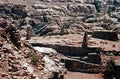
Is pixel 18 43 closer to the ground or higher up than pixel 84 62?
higher up

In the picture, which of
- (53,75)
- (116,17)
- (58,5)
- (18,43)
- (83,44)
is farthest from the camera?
(58,5)

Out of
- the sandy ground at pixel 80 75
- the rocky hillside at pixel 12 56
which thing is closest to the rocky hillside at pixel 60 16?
the sandy ground at pixel 80 75

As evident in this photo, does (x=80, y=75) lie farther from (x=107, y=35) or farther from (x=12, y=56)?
(x=12, y=56)

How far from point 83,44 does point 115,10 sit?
54781 mm

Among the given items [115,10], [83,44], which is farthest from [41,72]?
[115,10]

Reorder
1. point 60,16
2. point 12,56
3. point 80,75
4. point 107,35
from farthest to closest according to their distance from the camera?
1. point 60,16
2. point 107,35
3. point 80,75
4. point 12,56

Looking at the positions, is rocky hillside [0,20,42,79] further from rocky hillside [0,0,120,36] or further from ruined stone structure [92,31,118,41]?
rocky hillside [0,0,120,36]

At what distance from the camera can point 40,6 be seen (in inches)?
4764

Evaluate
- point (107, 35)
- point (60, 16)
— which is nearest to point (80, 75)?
point (107, 35)

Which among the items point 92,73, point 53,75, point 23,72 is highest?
point 23,72

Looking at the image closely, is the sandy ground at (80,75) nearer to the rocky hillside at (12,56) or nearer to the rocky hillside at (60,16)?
the rocky hillside at (12,56)

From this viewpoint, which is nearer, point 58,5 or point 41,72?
point 41,72

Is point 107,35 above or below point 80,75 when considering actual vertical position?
above

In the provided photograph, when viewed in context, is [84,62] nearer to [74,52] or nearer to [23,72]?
[74,52]
